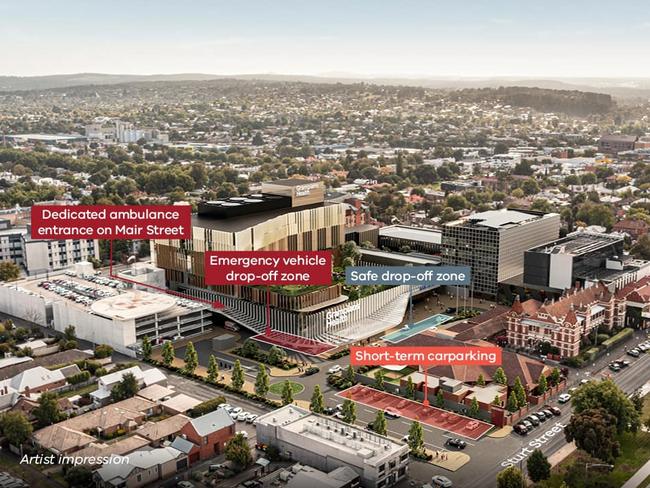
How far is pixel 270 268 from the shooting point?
3516cm

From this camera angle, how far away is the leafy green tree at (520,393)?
2997cm

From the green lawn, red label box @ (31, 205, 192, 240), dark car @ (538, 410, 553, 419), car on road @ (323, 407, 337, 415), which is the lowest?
dark car @ (538, 410, 553, 419)

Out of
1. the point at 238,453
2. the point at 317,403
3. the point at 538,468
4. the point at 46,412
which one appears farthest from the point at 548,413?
the point at 46,412

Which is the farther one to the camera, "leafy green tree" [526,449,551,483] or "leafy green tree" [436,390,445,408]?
"leafy green tree" [436,390,445,408]

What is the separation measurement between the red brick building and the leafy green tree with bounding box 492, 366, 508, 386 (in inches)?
465

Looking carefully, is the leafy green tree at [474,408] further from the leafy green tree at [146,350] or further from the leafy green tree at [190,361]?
the leafy green tree at [146,350]

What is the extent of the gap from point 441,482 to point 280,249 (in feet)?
78.1

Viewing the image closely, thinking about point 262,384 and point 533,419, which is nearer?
point 533,419

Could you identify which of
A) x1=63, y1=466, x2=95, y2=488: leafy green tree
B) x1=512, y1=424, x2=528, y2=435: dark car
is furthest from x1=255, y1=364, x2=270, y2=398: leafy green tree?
x1=512, y1=424, x2=528, y2=435: dark car

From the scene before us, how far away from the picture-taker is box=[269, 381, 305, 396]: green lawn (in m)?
32.2

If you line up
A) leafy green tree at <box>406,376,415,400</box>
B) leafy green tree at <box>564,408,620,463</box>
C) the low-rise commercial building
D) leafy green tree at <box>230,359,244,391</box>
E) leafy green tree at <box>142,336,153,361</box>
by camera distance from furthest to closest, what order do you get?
leafy green tree at <box>142,336,153,361</box> → leafy green tree at <box>230,359,244,391</box> → leafy green tree at <box>406,376,415,400</box> → leafy green tree at <box>564,408,620,463</box> → the low-rise commercial building

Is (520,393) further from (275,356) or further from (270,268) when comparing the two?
(270,268)

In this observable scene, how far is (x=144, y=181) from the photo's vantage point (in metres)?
87.2

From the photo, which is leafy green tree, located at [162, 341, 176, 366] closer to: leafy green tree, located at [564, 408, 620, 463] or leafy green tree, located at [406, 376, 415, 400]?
leafy green tree, located at [406, 376, 415, 400]
